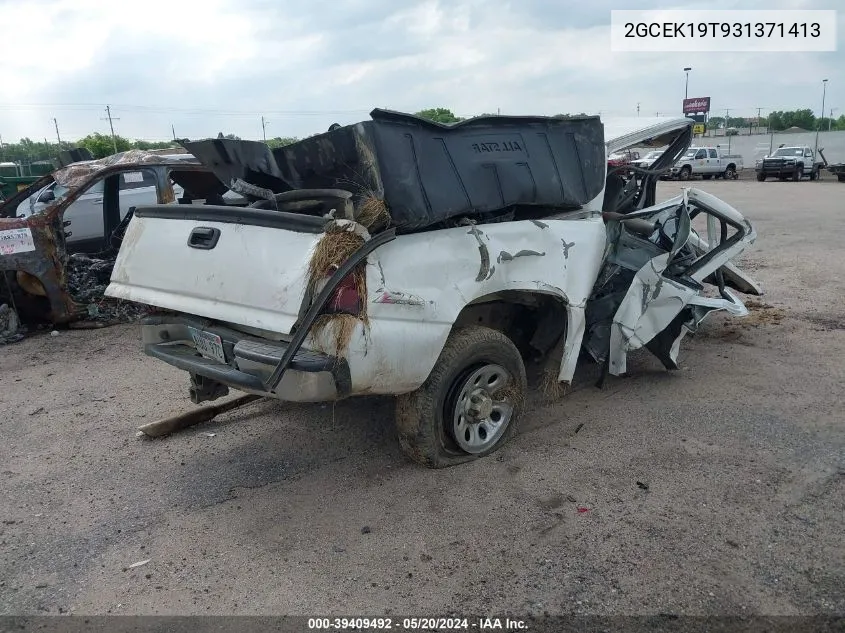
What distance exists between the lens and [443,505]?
142 inches

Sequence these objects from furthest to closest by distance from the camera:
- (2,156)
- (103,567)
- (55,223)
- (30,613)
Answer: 1. (2,156)
2. (55,223)
3. (103,567)
4. (30,613)

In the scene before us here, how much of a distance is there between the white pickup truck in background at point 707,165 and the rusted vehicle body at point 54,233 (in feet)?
107

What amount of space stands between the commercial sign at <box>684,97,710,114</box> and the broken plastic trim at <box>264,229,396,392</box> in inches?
3001

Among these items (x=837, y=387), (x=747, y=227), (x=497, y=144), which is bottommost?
(x=837, y=387)

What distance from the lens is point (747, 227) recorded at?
539cm

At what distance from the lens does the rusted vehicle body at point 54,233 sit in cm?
705

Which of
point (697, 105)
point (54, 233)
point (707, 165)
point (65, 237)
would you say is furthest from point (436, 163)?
point (697, 105)

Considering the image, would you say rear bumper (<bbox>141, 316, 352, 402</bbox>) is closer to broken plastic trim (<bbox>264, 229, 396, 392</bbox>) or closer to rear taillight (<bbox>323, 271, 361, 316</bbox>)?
broken plastic trim (<bbox>264, 229, 396, 392</bbox>)

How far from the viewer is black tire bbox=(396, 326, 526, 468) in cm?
369

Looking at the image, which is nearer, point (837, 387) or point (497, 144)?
point (497, 144)

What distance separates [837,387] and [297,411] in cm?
406

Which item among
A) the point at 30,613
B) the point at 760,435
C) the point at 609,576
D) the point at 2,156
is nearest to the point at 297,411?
the point at 30,613

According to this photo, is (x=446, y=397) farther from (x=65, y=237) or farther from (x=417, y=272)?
(x=65, y=237)

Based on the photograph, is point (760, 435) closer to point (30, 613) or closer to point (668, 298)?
point (668, 298)
